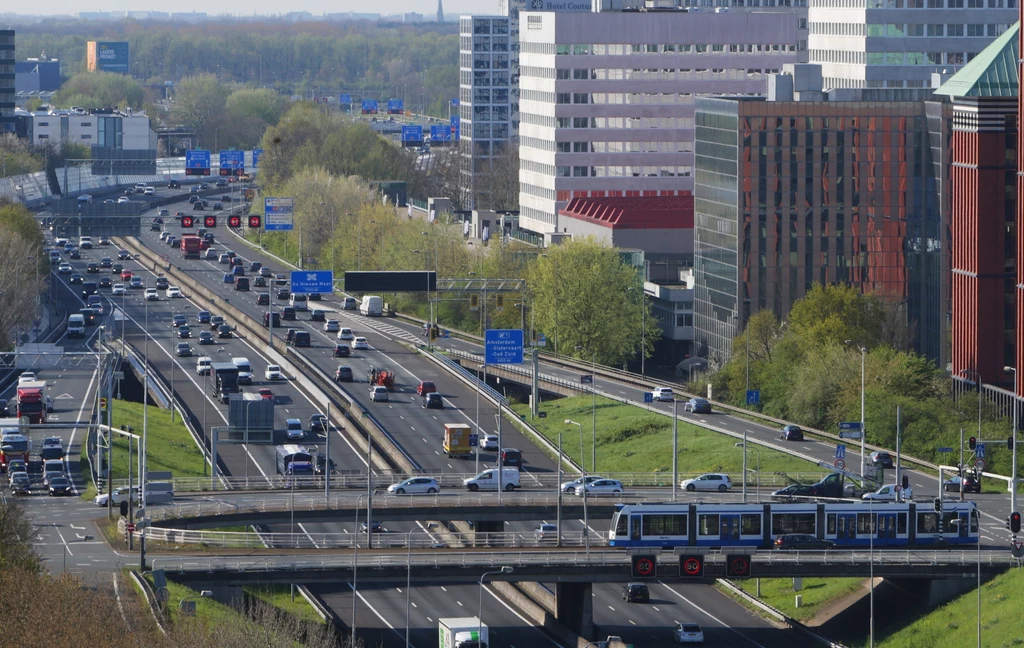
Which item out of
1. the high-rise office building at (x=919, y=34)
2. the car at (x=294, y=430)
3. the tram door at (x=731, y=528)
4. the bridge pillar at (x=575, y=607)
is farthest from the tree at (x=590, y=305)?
the bridge pillar at (x=575, y=607)

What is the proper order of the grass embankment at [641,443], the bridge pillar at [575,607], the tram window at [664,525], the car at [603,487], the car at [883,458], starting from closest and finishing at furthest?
1. the bridge pillar at [575,607]
2. the tram window at [664,525]
3. the car at [603,487]
4. the car at [883,458]
5. the grass embankment at [641,443]

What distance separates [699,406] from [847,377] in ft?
29.7

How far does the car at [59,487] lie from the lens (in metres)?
92.2

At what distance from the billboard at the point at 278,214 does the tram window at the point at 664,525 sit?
92965 mm

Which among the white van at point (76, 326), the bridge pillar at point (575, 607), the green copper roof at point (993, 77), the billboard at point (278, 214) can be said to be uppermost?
the green copper roof at point (993, 77)

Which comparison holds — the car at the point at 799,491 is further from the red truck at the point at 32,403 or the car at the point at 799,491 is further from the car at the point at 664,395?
the red truck at the point at 32,403

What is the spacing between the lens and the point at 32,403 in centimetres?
11162

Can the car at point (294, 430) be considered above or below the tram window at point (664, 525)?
below

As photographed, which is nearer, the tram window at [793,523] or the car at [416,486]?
the tram window at [793,523]

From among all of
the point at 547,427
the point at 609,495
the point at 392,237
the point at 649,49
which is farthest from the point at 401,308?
the point at 609,495

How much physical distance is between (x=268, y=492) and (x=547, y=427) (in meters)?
33.1

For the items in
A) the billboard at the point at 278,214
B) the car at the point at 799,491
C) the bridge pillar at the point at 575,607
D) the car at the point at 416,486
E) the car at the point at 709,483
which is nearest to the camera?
the bridge pillar at the point at 575,607

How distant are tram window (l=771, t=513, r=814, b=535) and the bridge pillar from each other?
25.2 feet

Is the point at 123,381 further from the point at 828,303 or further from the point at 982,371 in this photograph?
the point at 982,371
